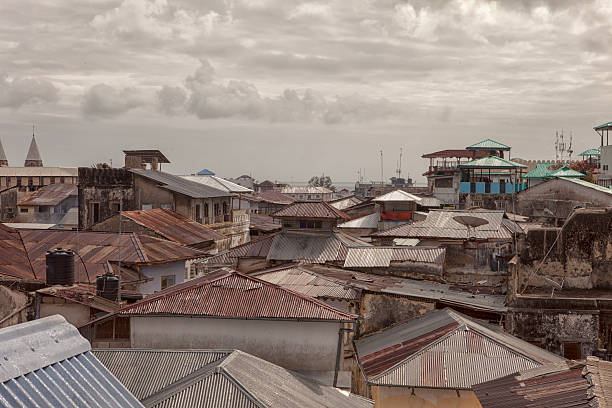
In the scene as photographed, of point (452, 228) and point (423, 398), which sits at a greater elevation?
point (452, 228)

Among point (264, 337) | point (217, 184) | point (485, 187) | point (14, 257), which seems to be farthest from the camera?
point (485, 187)

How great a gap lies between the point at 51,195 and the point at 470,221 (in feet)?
174

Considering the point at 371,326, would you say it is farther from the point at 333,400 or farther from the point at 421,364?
the point at 333,400

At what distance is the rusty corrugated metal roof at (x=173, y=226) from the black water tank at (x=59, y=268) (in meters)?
15.3

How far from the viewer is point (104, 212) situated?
4884 cm

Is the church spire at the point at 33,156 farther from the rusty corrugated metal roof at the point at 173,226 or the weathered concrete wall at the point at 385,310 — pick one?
the weathered concrete wall at the point at 385,310

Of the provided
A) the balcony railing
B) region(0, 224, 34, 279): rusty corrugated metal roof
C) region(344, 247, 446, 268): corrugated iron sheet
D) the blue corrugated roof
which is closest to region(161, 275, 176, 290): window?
region(0, 224, 34, 279): rusty corrugated metal roof

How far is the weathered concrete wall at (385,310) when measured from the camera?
24000 mm

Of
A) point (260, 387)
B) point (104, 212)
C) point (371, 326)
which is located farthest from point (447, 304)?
point (104, 212)

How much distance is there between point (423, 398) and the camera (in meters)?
18.0

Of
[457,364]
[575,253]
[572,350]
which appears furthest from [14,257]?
[575,253]

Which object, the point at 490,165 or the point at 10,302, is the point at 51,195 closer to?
the point at 490,165

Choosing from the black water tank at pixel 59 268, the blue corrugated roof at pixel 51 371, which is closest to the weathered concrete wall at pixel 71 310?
the black water tank at pixel 59 268

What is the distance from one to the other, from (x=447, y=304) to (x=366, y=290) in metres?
2.98
